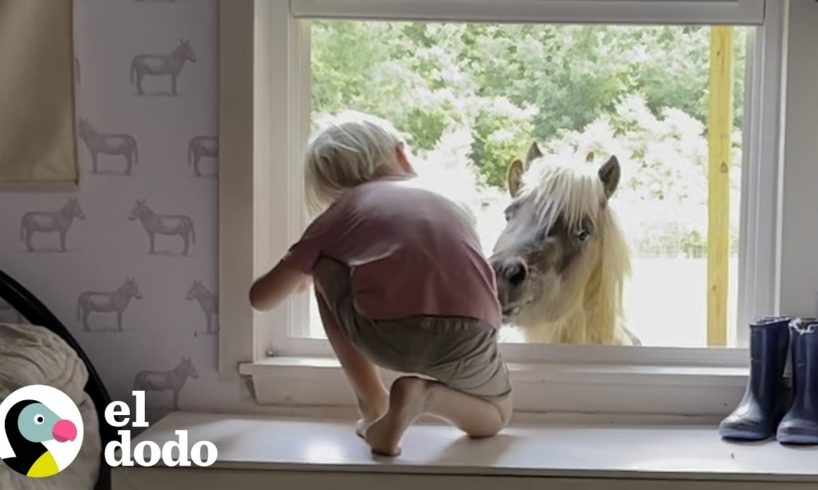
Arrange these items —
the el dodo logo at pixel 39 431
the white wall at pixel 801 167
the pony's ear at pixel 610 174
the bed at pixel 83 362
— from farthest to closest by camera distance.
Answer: the pony's ear at pixel 610 174
the white wall at pixel 801 167
the bed at pixel 83 362
the el dodo logo at pixel 39 431

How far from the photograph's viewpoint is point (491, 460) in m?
1.60

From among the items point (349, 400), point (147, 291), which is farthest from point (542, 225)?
point (147, 291)

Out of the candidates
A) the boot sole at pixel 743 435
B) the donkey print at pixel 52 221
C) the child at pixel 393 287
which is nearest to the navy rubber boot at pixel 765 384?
the boot sole at pixel 743 435

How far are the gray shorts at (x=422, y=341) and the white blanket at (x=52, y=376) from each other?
447 mm

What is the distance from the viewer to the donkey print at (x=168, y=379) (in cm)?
186

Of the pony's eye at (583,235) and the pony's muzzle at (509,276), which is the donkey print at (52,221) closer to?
the pony's muzzle at (509,276)

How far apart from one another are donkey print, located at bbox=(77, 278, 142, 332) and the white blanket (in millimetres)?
135

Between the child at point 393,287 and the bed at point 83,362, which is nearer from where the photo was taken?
the child at point 393,287

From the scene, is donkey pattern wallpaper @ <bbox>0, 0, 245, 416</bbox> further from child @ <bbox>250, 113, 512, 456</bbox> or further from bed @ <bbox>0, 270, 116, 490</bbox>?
child @ <bbox>250, 113, 512, 456</bbox>

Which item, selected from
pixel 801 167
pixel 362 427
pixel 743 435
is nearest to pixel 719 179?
pixel 801 167

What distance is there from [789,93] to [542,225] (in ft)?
1.68

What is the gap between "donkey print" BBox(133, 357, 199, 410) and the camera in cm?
186

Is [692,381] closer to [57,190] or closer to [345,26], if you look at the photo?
[345,26]

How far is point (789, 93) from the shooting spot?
181cm
